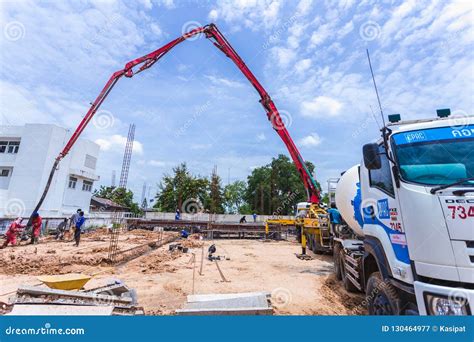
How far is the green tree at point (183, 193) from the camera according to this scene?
37.0 m

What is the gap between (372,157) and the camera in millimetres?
3291

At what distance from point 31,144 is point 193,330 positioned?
26.5 metres

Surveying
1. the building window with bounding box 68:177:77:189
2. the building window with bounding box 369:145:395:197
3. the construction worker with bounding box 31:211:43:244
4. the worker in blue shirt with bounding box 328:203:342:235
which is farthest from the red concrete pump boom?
the building window with bounding box 68:177:77:189

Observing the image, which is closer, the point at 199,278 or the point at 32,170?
the point at 199,278

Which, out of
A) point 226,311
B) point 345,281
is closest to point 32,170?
point 226,311

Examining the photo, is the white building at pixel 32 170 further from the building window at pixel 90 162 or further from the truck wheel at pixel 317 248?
the truck wheel at pixel 317 248

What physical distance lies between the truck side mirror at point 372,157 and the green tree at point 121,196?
50842mm

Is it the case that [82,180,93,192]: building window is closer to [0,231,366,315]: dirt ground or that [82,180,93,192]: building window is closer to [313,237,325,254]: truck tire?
[0,231,366,315]: dirt ground

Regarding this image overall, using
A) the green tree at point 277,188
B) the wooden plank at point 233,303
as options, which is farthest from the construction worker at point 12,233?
the green tree at point 277,188

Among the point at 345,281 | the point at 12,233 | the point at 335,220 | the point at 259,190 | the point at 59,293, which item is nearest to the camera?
the point at 59,293

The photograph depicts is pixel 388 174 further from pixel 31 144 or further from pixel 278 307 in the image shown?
pixel 31 144

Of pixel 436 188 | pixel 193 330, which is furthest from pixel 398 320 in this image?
pixel 193 330

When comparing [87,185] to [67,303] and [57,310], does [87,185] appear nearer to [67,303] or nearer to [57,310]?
[67,303]

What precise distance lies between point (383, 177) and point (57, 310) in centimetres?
509
